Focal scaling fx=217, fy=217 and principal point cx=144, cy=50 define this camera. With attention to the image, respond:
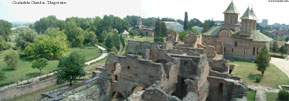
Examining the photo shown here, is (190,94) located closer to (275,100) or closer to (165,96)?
(165,96)

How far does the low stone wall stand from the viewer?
27.4 meters

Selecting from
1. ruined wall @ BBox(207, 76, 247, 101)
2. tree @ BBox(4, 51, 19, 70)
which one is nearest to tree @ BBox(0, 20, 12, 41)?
tree @ BBox(4, 51, 19, 70)

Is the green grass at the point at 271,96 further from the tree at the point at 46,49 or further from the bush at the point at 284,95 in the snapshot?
the tree at the point at 46,49

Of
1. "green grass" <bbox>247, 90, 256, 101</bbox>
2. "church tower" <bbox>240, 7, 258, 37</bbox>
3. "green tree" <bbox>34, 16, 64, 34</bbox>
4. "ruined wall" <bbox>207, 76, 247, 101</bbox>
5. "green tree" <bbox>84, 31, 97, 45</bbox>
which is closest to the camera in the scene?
"ruined wall" <bbox>207, 76, 247, 101</bbox>

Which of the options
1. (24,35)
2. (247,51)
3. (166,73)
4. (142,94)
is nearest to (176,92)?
(166,73)

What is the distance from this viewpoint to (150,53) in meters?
25.3

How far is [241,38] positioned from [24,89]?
1715 inches

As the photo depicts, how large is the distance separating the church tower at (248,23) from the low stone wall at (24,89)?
41.0 m

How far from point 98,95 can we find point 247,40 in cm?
3803

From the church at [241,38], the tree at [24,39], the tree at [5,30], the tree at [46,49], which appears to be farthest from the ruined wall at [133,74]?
the tree at [5,30]

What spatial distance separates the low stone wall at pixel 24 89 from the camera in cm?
2737

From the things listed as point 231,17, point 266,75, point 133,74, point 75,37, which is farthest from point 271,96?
point 75,37

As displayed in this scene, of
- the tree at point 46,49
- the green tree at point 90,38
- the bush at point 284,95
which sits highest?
the green tree at point 90,38

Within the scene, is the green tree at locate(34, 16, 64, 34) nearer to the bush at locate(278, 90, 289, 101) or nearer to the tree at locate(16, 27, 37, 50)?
the tree at locate(16, 27, 37, 50)
